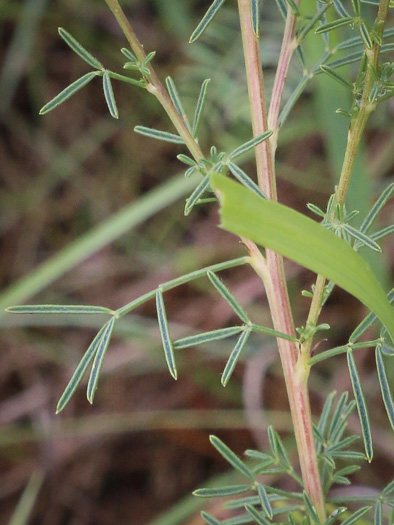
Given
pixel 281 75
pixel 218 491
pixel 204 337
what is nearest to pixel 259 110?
pixel 281 75

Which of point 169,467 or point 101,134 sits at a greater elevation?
point 101,134

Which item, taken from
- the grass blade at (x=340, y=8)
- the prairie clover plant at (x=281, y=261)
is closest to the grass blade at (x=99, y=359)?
the prairie clover plant at (x=281, y=261)

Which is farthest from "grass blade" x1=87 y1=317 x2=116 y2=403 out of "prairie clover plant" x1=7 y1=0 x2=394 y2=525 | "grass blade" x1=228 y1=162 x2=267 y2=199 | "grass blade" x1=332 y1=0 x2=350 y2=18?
"grass blade" x1=332 y1=0 x2=350 y2=18

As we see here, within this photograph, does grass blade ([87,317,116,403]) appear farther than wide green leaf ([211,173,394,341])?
Yes

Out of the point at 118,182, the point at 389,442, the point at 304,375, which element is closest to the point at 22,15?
the point at 118,182

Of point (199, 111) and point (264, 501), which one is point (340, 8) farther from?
point (264, 501)

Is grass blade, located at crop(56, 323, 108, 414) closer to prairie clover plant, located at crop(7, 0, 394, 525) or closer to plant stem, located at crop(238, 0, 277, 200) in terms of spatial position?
prairie clover plant, located at crop(7, 0, 394, 525)

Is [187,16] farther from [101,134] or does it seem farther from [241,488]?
[241,488]
